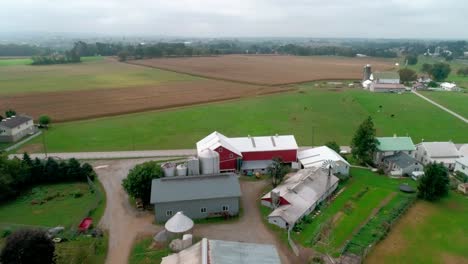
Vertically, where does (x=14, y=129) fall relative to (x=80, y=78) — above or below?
below

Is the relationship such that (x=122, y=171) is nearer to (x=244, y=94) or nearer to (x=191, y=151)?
(x=191, y=151)

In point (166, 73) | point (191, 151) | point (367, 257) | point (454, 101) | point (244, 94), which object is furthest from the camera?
point (166, 73)

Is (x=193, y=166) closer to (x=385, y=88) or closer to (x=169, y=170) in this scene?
(x=169, y=170)

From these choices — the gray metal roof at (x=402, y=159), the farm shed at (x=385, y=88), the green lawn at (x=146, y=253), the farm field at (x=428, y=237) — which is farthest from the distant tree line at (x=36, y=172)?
the farm shed at (x=385, y=88)

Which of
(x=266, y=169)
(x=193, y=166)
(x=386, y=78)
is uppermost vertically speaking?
(x=386, y=78)

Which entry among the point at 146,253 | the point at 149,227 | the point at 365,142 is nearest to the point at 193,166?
the point at 149,227

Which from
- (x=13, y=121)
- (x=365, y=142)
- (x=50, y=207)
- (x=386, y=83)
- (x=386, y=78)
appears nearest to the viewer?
(x=50, y=207)

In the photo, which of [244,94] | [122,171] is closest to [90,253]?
[122,171]
